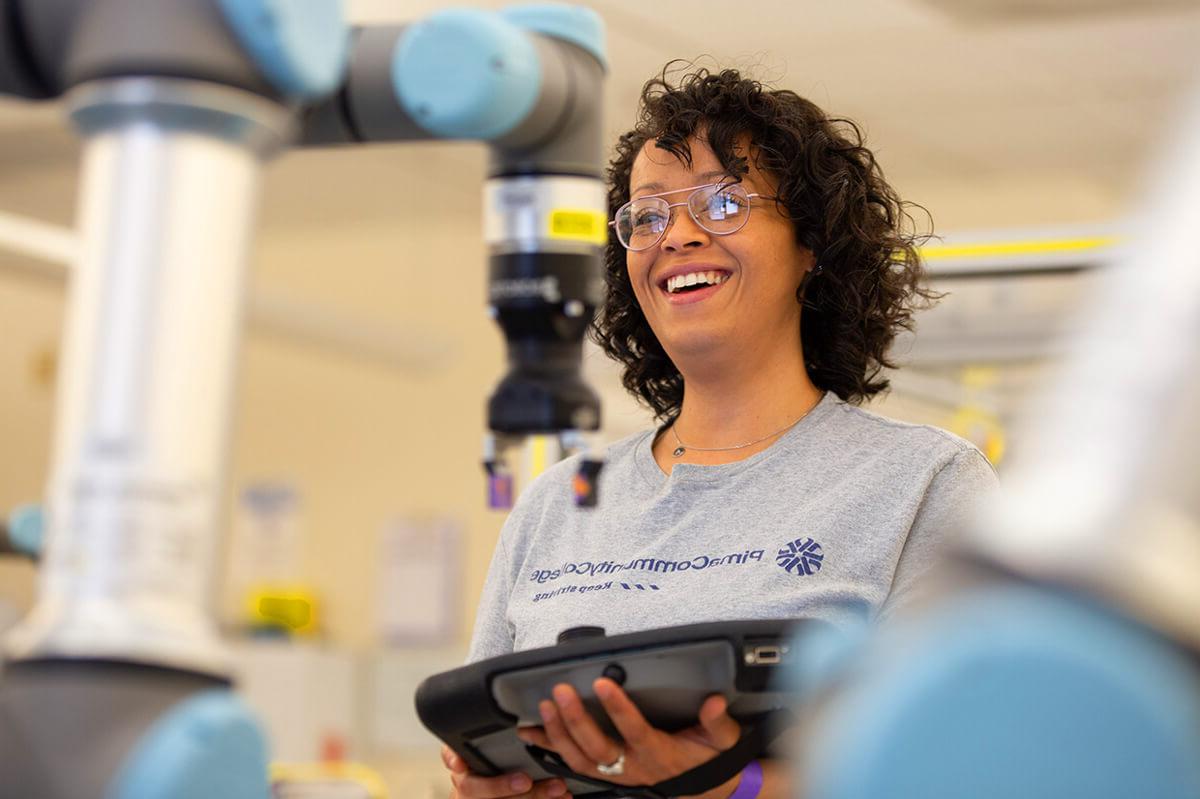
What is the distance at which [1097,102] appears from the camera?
15.8ft

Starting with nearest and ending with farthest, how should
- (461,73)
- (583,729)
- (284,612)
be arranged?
(461,73) → (583,729) → (284,612)

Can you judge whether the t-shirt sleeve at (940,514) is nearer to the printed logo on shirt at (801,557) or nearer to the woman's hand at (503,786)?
the printed logo on shirt at (801,557)

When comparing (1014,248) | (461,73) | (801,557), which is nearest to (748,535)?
(801,557)

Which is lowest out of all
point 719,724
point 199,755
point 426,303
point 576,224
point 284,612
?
point 284,612

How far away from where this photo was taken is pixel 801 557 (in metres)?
1.33

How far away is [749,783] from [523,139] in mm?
552

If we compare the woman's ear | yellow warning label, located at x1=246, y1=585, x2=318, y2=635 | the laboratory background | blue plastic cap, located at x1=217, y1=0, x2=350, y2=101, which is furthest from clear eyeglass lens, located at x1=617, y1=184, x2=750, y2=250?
yellow warning label, located at x1=246, y1=585, x2=318, y2=635

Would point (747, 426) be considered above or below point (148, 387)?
below

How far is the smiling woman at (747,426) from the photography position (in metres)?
1.34

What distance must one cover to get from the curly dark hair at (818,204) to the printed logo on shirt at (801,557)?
12.9 inches

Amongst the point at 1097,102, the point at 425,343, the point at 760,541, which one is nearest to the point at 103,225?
the point at 760,541

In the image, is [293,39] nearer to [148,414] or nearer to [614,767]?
[148,414]

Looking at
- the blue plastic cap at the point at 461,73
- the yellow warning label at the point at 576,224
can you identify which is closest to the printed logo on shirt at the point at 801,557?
the yellow warning label at the point at 576,224

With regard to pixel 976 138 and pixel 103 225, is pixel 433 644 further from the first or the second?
pixel 103 225
